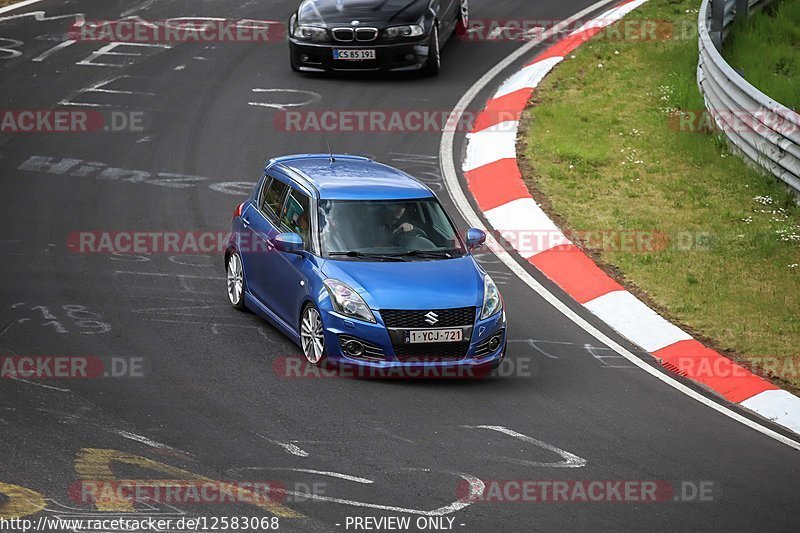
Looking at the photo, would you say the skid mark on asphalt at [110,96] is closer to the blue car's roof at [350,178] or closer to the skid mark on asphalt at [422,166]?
the skid mark on asphalt at [422,166]

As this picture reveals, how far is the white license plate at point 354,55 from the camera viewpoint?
65.0ft

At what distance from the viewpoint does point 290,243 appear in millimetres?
11531

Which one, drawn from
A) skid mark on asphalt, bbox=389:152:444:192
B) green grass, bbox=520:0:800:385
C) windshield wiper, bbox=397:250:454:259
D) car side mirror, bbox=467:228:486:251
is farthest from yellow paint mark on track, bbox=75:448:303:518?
skid mark on asphalt, bbox=389:152:444:192

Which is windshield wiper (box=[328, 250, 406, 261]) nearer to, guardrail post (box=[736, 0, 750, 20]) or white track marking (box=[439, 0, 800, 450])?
white track marking (box=[439, 0, 800, 450])

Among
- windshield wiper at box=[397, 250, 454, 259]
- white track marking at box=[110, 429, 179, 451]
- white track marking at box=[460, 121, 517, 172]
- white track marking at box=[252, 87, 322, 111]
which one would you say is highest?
white track marking at box=[252, 87, 322, 111]

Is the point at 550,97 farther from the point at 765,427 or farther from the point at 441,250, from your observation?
the point at 765,427

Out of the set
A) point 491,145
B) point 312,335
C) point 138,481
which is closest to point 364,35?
point 491,145

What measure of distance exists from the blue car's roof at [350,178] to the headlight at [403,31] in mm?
6798

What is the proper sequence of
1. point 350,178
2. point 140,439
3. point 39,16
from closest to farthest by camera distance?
point 140,439 < point 350,178 < point 39,16

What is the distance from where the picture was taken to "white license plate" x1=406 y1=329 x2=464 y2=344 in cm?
1084

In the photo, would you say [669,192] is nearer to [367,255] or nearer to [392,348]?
[367,255]

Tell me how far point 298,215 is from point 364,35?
813 cm

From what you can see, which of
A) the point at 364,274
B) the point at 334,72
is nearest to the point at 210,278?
the point at 364,274

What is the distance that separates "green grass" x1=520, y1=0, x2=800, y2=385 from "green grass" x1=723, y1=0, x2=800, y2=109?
78cm
